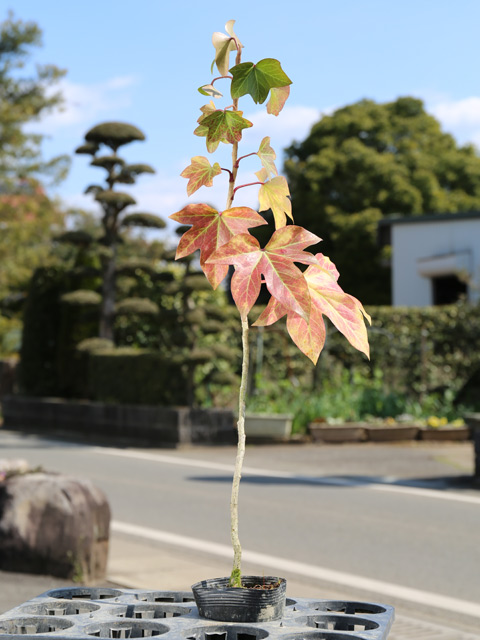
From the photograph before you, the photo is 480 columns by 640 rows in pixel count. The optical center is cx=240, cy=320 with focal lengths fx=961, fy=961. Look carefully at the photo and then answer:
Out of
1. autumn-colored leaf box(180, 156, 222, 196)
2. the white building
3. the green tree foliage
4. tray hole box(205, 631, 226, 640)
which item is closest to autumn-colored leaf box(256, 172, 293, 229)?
autumn-colored leaf box(180, 156, 222, 196)

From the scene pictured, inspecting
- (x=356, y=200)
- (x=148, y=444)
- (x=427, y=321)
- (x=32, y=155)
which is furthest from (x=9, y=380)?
(x=356, y=200)

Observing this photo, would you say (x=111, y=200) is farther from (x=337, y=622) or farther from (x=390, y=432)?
(x=337, y=622)

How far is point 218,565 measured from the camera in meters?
7.79

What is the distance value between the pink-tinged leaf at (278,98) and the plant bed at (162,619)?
116 centimetres

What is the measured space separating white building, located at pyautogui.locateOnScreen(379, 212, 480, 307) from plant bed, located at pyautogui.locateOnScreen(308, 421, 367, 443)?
1123cm

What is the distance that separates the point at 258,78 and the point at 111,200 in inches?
754

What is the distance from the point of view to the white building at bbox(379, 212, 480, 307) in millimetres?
29047

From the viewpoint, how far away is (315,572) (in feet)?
25.2

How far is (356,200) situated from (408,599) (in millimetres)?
35708

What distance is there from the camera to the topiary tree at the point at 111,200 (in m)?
20.7

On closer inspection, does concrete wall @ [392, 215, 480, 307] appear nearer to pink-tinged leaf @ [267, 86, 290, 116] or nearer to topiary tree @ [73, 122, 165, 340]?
topiary tree @ [73, 122, 165, 340]

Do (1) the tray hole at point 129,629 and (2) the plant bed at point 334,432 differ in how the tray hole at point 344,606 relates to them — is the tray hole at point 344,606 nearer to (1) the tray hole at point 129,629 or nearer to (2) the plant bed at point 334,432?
(1) the tray hole at point 129,629

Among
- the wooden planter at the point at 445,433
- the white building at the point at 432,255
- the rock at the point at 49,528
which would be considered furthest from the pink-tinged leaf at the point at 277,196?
the white building at the point at 432,255

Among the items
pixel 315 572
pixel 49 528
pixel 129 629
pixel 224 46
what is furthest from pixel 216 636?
pixel 315 572
